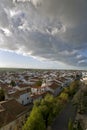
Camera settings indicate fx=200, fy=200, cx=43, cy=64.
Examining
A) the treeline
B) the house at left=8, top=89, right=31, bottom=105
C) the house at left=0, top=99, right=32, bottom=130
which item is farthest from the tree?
the house at left=8, top=89, right=31, bottom=105

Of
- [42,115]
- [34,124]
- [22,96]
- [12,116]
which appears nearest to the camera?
[34,124]

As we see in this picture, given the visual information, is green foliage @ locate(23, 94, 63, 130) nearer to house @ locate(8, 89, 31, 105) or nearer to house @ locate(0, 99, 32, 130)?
house @ locate(0, 99, 32, 130)

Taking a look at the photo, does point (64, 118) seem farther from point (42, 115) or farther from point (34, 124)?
point (34, 124)

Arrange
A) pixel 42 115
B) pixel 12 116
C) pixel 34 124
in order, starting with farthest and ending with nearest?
pixel 12 116, pixel 42 115, pixel 34 124

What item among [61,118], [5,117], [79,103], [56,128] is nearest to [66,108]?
[79,103]

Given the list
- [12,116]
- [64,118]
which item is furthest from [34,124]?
[64,118]

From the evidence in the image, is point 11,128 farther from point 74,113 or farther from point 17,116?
point 74,113

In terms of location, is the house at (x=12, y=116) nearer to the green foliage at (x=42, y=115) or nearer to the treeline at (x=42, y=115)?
the treeline at (x=42, y=115)
